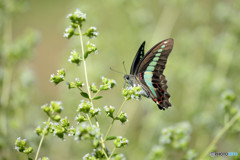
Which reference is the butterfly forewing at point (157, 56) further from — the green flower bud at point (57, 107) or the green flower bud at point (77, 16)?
the green flower bud at point (57, 107)

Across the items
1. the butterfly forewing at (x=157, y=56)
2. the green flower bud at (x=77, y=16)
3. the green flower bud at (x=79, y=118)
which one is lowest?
the green flower bud at (x=79, y=118)

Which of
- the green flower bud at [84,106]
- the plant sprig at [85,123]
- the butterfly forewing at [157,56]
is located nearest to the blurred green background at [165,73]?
the butterfly forewing at [157,56]

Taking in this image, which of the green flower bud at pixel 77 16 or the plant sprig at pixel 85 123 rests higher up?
the green flower bud at pixel 77 16

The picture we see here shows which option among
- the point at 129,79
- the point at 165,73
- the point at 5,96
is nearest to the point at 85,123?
the point at 129,79

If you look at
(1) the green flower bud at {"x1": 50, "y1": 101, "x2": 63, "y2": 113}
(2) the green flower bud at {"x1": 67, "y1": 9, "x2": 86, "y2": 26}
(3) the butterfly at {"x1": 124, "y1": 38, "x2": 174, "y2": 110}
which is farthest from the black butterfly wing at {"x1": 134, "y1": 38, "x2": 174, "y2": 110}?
(1) the green flower bud at {"x1": 50, "y1": 101, "x2": 63, "y2": 113}

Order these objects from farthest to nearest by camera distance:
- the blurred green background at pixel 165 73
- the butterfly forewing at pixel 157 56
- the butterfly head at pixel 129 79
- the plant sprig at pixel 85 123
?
the blurred green background at pixel 165 73
the butterfly head at pixel 129 79
the butterfly forewing at pixel 157 56
the plant sprig at pixel 85 123

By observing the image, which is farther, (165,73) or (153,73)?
(165,73)

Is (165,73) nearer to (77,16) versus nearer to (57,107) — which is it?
(77,16)

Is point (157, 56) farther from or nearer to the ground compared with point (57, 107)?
farther from the ground
